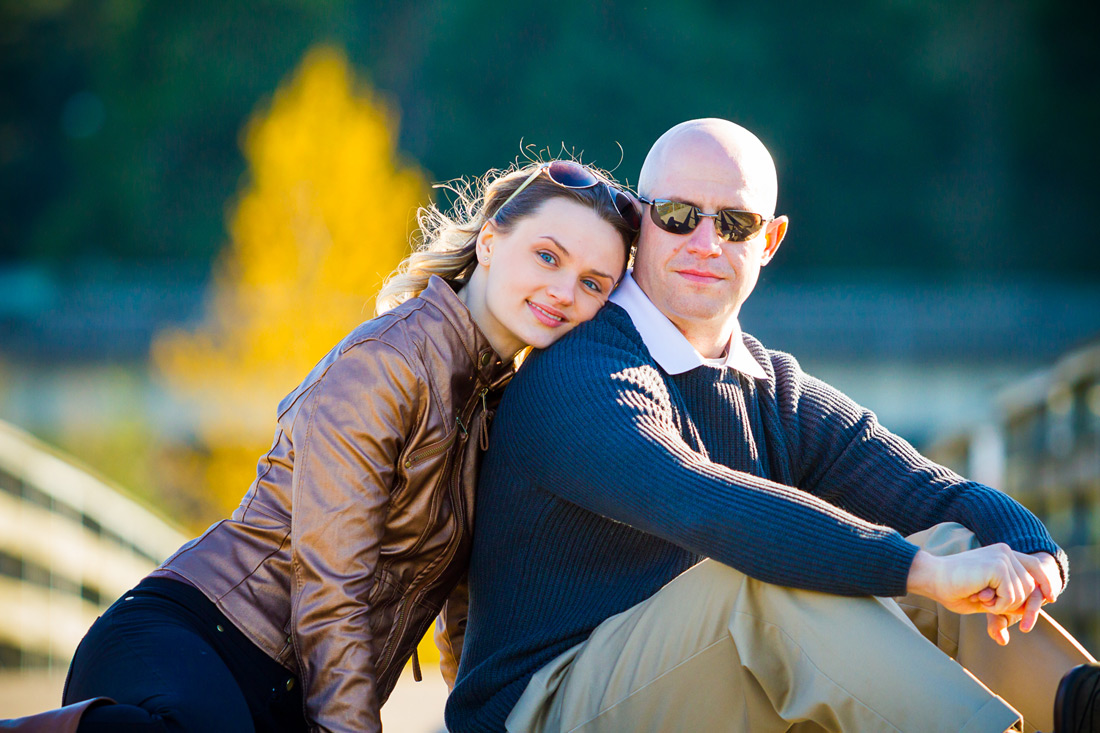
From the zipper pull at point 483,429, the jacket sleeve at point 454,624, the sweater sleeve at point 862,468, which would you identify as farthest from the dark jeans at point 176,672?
the sweater sleeve at point 862,468

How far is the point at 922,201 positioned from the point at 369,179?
19.8 meters

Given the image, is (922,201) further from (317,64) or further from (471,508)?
(471,508)

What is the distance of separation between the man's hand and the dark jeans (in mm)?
1343

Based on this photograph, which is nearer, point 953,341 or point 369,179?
point 369,179

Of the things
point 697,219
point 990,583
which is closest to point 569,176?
point 697,219

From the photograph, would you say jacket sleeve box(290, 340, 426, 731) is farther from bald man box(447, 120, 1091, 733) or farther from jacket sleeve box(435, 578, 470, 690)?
jacket sleeve box(435, 578, 470, 690)

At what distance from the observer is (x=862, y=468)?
2.83 m

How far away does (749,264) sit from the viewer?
2922mm

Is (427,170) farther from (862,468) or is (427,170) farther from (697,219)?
(862,468)

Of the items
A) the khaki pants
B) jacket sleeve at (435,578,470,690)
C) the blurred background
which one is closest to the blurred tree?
the blurred background

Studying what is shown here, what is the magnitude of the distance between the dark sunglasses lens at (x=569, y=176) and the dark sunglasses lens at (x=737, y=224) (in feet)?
1.11

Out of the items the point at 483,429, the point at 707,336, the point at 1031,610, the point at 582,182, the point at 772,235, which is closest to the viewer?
the point at 1031,610

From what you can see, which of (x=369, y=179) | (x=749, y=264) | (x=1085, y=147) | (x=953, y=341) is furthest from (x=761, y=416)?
(x=1085, y=147)

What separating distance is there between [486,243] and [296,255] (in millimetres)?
9994
